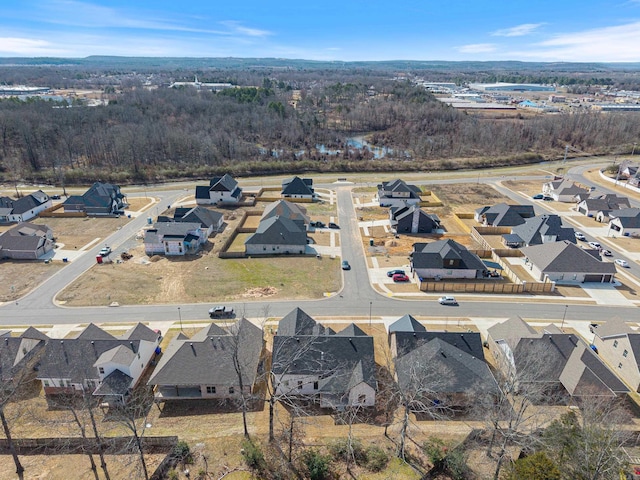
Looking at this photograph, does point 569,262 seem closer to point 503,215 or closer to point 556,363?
point 503,215

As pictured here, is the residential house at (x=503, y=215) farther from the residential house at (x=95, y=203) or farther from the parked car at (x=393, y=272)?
the residential house at (x=95, y=203)

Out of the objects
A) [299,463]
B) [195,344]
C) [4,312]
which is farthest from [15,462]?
[4,312]

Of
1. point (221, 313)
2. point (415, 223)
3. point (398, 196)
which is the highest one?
point (398, 196)

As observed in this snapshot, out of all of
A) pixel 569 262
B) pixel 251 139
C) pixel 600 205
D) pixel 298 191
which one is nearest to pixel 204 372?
pixel 569 262

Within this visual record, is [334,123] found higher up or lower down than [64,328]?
higher up

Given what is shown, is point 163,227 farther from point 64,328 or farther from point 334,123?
point 334,123

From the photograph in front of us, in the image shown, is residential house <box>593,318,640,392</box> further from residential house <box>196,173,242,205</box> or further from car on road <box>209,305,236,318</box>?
residential house <box>196,173,242,205</box>
